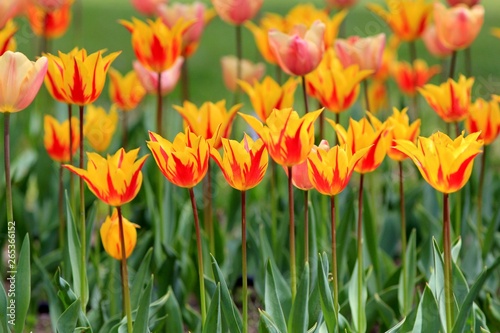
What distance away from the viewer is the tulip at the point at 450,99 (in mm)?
2262

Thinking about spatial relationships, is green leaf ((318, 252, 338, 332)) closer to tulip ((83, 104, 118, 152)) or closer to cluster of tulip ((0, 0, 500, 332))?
cluster of tulip ((0, 0, 500, 332))

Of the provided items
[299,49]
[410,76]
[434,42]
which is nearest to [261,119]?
[299,49]

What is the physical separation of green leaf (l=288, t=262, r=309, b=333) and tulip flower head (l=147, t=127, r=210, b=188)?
277 millimetres

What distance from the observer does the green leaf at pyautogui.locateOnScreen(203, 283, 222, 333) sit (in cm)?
175

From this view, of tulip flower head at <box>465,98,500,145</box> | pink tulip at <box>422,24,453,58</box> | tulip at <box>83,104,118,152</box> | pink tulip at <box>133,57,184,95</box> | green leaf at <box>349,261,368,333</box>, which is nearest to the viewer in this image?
green leaf at <box>349,261,368,333</box>

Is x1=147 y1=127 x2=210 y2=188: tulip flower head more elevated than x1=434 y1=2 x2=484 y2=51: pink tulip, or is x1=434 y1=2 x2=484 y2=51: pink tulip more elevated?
x1=434 y1=2 x2=484 y2=51: pink tulip

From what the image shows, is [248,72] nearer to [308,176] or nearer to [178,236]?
[178,236]

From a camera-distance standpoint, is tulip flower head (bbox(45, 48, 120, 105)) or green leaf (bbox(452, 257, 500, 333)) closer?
green leaf (bbox(452, 257, 500, 333))

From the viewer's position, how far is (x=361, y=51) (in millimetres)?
2598

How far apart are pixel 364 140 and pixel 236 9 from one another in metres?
1.11

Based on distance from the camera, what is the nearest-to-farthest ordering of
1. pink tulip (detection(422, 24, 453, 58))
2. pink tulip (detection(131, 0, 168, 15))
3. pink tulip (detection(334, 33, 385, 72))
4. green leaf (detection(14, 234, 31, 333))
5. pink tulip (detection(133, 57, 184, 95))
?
1. green leaf (detection(14, 234, 31, 333))
2. pink tulip (detection(334, 33, 385, 72))
3. pink tulip (detection(133, 57, 184, 95))
4. pink tulip (detection(131, 0, 168, 15))
5. pink tulip (detection(422, 24, 453, 58))

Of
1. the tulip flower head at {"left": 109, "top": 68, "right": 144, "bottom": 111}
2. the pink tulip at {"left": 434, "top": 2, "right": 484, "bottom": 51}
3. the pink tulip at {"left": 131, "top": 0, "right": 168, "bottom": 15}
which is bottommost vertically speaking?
the tulip flower head at {"left": 109, "top": 68, "right": 144, "bottom": 111}

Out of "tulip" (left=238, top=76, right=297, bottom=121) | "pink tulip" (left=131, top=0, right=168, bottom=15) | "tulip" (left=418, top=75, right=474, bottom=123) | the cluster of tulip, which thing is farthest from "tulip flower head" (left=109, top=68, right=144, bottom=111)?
"tulip" (left=418, top=75, right=474, bottom=123)

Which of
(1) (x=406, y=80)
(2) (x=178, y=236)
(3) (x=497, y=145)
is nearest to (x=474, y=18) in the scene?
(1) (x=406, y=80)
